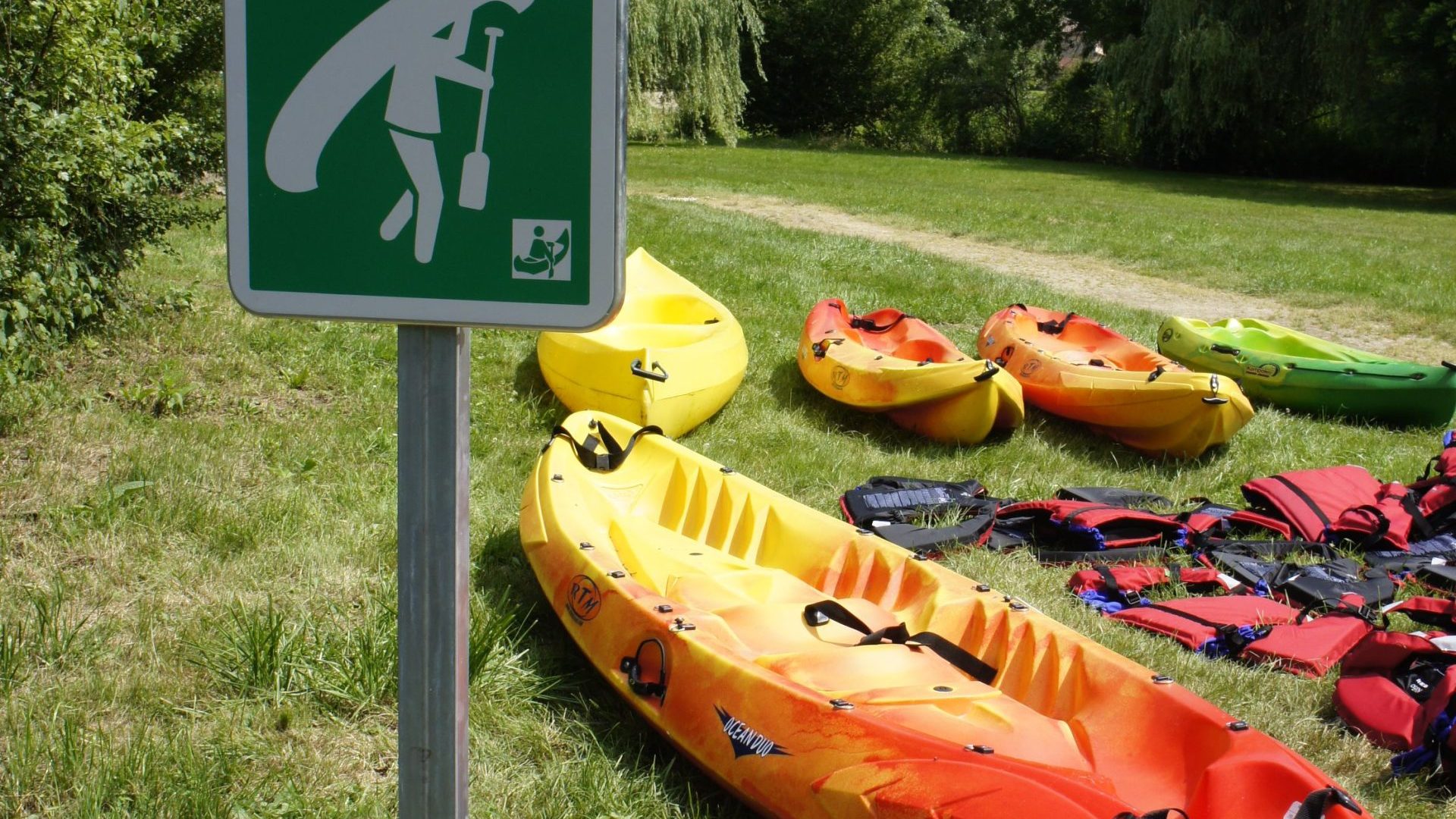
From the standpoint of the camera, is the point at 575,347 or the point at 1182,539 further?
the point at 575,347

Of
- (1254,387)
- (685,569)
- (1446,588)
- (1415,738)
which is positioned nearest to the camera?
(1415,738)

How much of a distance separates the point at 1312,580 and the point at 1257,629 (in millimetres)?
650

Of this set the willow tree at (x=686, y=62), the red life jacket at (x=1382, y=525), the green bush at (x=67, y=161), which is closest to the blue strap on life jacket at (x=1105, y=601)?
the red life jacket at (x=1382, y=525)

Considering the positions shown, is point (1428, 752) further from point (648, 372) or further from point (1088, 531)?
point (648, 372)

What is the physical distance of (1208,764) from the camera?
269cm

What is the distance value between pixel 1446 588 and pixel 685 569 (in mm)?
3135

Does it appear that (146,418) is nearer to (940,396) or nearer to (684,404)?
(684,404)

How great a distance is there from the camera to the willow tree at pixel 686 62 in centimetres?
2020

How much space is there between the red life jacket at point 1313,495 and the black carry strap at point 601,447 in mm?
2848

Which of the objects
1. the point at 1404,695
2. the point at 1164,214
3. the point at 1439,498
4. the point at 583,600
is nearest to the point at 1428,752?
the point at 1404,695

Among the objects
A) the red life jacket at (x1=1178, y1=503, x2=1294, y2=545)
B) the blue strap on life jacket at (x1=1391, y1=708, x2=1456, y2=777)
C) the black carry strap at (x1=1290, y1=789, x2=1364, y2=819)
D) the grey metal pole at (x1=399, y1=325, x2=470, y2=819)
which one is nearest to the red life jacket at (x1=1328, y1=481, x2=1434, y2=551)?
the red life jacket at (x1=1178, y1=503, x2=1294, y2=545)

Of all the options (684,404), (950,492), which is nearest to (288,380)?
(684,404)

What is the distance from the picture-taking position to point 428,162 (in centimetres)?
134

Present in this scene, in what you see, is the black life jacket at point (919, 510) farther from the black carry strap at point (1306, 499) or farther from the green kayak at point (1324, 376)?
the green kayak at point (1324, 376)
